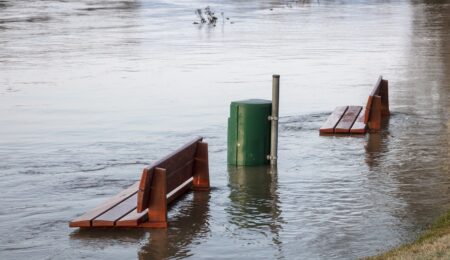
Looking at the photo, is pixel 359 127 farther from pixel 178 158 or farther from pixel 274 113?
pixel 178 158

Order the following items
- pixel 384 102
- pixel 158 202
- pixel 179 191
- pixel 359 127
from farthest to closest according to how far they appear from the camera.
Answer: pixel 384 102 → pixel 359 127 → pixel 179 191 → pixel 158 202

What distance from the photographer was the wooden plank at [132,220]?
420 inches

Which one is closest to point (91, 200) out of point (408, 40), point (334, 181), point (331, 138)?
point (334, 181)

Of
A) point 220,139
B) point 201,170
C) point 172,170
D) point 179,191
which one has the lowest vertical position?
point 220,139

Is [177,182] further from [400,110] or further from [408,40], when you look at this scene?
[408,40]

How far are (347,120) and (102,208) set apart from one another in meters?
6.42

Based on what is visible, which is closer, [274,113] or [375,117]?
[274,113]

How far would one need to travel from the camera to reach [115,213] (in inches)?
431

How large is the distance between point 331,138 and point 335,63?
10767 millimetres

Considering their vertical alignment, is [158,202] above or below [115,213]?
above

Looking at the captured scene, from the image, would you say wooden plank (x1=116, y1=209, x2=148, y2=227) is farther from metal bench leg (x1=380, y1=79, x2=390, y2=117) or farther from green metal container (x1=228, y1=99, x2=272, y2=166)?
metal bench leg (x1=380, y1=79, x2=390, y2=117)

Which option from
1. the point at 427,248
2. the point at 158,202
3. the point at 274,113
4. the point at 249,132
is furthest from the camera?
the point at 249,132

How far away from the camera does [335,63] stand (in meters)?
26.5

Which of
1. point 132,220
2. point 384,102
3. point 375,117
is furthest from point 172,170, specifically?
point 384,102
